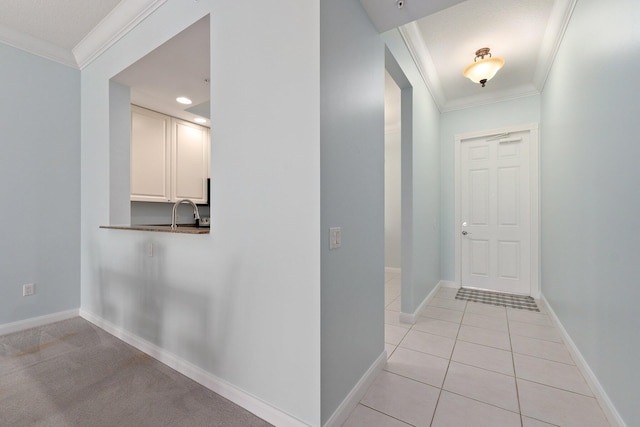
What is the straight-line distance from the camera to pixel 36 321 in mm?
2697

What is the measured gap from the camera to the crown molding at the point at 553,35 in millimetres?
2141

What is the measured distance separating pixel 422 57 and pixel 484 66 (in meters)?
0.60

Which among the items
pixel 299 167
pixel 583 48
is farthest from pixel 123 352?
pixel 583 48

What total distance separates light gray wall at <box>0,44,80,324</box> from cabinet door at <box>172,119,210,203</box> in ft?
3.54

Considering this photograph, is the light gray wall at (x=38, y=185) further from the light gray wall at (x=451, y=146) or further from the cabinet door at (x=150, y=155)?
the light gray wall at (x=451, y=146)

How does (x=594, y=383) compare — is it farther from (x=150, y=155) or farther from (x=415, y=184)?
(x=150, y=155)

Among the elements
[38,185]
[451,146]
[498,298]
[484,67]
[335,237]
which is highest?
[484,67]

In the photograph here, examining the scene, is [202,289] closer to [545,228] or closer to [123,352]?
[123,352]

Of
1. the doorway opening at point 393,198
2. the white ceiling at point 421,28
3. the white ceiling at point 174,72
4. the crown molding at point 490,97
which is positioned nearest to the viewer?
the white ceiling at point 174,72

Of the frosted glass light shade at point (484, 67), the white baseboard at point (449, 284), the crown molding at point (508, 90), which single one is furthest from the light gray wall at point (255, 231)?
the white baseboard at point (449, 284)

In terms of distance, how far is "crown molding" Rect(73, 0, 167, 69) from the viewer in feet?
7.05

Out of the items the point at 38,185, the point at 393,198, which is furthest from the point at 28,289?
the point at 393,198

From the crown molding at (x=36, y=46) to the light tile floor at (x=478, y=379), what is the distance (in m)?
4.17

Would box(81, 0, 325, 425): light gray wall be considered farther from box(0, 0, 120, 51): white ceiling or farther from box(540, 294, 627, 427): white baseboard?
box(540, 294, 627, 427): white baseboard
